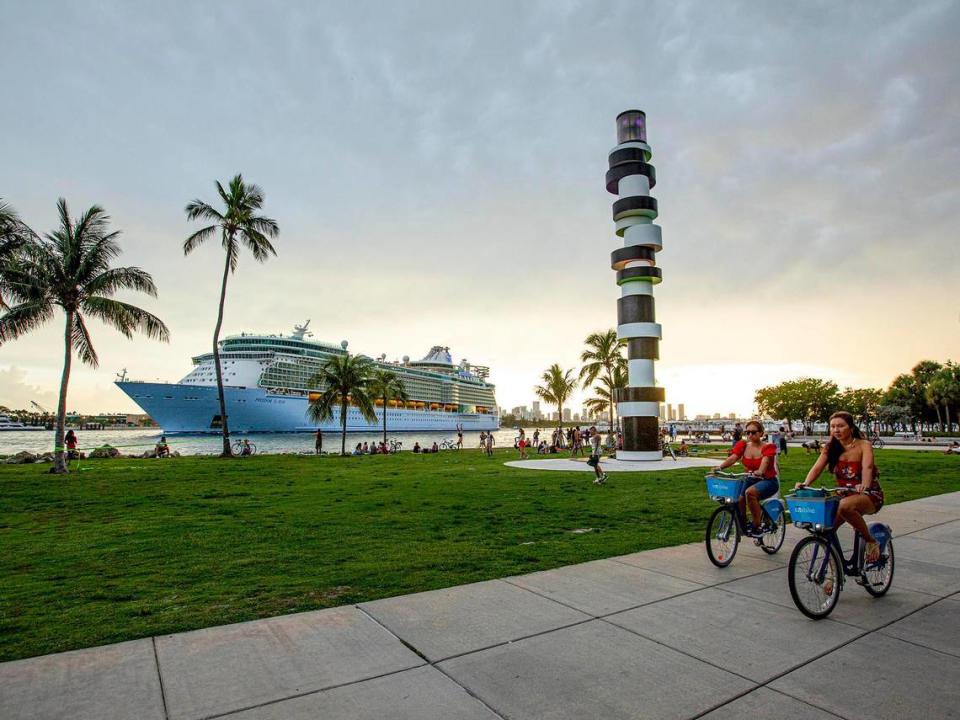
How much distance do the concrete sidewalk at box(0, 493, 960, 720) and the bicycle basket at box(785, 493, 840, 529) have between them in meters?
0.78

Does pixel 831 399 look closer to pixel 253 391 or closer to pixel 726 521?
pixel 253 391

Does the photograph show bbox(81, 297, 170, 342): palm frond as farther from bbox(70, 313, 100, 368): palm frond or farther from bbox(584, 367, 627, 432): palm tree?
bbox(584, 367, 627, 432): palm tree

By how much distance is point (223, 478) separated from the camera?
58.2ft

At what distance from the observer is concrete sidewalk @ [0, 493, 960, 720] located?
3121mm

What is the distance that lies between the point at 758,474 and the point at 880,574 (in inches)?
58.2

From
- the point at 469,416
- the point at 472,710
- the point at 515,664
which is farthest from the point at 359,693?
the point at 469,416

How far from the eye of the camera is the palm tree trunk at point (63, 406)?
19.2 m

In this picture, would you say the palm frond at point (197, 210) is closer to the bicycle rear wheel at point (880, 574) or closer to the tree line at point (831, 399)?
the bicycle rear wheel at point (880, 574)

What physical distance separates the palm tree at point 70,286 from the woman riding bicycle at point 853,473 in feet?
72.5

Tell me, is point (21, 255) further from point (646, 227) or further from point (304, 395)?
point (304, 395)

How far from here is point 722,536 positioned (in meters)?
6.13

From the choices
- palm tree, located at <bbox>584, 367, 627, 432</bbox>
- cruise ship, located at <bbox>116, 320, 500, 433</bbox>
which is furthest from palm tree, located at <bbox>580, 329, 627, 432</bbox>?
cruise ship, located at <bbox>116, 320, 500, 433</bbox>

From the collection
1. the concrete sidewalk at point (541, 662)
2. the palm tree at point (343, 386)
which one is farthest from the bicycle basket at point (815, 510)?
the palm tree at point (343, 386)

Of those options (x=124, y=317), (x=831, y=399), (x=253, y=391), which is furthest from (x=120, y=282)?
(x=831, y=399)
